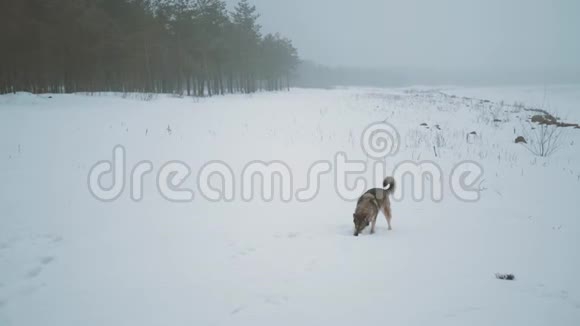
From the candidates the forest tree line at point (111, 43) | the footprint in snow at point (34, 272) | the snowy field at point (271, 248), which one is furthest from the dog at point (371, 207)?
the forest tree line at point (111, 43)

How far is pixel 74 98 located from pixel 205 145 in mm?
12047

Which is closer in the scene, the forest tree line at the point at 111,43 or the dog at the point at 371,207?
the dog at the point at 371,207

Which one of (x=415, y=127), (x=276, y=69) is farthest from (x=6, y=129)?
(x=276, y=69)

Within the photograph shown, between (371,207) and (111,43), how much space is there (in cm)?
2969

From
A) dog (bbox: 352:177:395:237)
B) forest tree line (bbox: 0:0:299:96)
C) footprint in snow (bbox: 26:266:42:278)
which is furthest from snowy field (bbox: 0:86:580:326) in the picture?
forest tree line (bbox: 0:0:299:96)

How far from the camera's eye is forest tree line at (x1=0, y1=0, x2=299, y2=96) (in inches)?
908

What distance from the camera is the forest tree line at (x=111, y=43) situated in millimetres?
23062

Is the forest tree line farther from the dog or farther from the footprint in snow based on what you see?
the dog

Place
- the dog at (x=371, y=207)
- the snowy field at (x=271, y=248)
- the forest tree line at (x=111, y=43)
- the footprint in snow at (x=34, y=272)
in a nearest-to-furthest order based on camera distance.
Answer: the snowy field at (x=271, y=248)
the footprint in snow at (x=34, y=272)
the dog at (x=371, y=207)
the forest tree line at (x=111, y=43)

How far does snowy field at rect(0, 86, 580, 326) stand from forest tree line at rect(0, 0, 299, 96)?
60.8ft

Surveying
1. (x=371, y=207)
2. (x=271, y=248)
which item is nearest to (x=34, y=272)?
(x=271, y=248)

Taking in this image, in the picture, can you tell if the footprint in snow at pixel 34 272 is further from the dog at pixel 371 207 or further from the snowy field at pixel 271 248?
the dog at pixel 371 207

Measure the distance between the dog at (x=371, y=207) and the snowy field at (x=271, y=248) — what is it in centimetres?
28

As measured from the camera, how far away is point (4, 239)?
4504 millimetres
